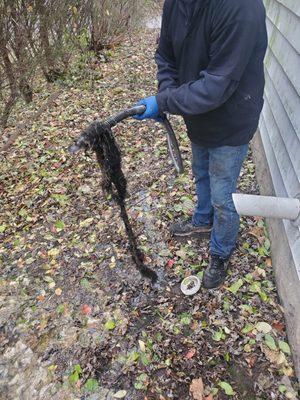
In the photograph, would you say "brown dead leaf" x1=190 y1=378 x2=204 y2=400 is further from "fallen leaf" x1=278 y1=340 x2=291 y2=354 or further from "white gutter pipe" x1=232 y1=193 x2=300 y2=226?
"white gutter pipe" x1=232 y1=193 x2=300 y2=226

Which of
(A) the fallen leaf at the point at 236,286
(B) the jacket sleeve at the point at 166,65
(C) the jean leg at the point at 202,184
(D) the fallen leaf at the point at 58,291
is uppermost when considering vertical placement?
(B) the jacket sleeve at the point at 166,65

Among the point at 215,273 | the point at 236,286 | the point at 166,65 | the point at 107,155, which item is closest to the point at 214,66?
the point at 166,65

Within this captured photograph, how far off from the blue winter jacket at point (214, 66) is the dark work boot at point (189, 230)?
1.16m

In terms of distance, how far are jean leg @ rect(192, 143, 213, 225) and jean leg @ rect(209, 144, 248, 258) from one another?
0.98 feet

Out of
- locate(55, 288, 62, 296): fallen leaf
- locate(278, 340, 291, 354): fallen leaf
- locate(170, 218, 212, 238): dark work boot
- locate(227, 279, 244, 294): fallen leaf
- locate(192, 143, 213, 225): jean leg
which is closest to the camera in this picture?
locate(278, 340, 291, 354): fallen leaf

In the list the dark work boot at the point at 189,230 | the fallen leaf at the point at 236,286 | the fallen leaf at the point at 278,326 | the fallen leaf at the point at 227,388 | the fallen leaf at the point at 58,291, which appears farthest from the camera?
the dark work boot at the point at 189,230

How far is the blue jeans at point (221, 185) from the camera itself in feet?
7.98

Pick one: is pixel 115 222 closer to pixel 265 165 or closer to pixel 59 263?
pixel 59 263

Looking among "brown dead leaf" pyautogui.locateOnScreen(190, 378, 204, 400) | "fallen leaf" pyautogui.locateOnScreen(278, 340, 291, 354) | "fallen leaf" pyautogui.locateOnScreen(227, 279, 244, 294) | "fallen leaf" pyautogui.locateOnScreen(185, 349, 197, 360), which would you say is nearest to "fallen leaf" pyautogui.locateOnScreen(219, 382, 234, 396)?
"brown dead leaf" pyautogui.locateOnScreen(190, 378, 204, 400)

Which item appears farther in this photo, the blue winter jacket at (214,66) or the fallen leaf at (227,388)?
the fallen leaf at (227,388)

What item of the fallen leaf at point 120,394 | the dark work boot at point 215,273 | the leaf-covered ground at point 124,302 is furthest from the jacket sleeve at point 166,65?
the fallen leaf at point 120,394

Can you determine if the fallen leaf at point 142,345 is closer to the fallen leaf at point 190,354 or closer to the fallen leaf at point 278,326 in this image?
the fallen leaf at point 190,354

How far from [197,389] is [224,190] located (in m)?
1.38

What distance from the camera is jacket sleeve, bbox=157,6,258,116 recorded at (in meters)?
1.83
